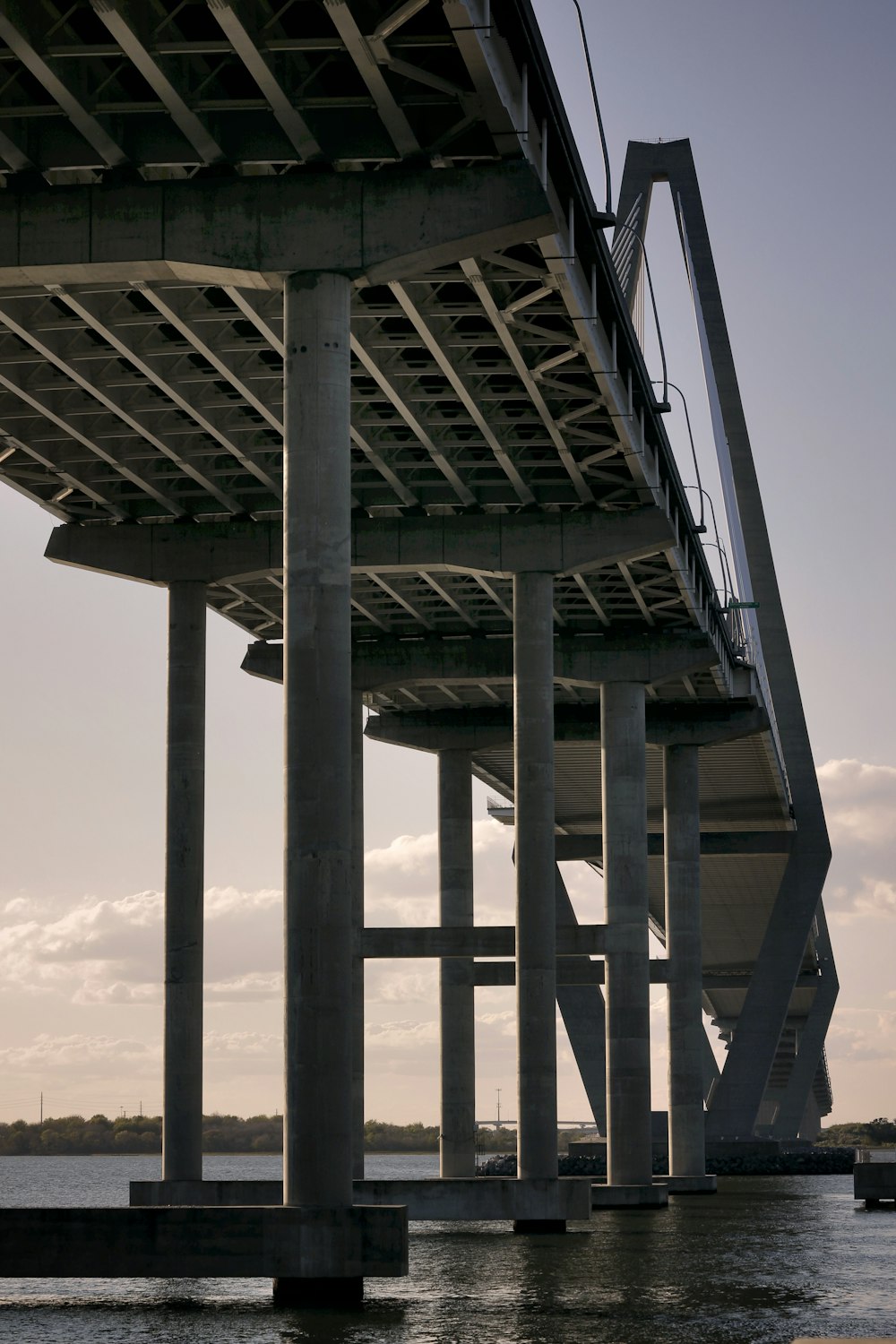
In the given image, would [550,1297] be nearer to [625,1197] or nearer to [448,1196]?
[448,1196]

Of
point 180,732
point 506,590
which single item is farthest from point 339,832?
point 506,590

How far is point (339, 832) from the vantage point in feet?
88.7

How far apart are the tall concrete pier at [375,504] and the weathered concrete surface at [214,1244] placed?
0.04 m

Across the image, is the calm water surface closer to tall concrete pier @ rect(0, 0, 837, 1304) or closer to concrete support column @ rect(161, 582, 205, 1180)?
tall concrete pier @ rect(0, 0, 837, 1304)

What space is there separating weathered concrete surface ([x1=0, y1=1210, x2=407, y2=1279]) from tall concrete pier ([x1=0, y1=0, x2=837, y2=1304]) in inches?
1.7

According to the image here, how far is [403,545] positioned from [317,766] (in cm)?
1985

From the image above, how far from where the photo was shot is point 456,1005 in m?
65.9

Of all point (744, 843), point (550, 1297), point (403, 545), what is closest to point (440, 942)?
point (403, 545)

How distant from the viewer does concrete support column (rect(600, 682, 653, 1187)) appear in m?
56.1

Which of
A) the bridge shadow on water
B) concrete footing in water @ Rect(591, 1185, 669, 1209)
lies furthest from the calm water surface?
concrete footing in water @ Rect(591, 1185, 669, 1209)

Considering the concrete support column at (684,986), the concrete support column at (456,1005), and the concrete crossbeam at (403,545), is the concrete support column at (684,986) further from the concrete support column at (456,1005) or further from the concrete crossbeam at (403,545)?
the concrete crossbeam at (403,545)

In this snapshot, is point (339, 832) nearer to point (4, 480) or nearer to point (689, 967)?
point (4, 480)

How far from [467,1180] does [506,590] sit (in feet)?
52.3

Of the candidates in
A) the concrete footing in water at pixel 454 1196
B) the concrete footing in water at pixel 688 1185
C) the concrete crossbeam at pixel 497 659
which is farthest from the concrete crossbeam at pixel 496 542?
the concrete footing in water at pixel 688 1185
